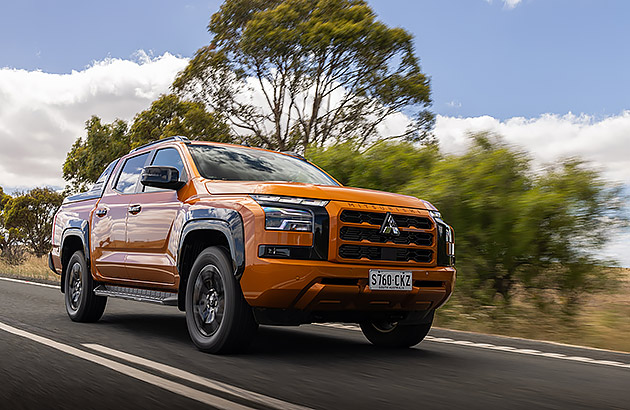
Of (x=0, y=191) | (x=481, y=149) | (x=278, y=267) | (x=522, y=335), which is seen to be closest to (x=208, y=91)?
(x=481, y=149)

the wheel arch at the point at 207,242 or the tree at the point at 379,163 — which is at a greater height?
the tree at the point at 379,163

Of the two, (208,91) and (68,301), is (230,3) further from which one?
(68,301)

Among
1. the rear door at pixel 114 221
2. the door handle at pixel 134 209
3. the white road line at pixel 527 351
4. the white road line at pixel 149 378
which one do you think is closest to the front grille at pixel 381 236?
the white road line at pixel 527 351

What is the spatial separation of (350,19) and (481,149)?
14.6m

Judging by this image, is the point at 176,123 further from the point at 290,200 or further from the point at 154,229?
the point at 290,200

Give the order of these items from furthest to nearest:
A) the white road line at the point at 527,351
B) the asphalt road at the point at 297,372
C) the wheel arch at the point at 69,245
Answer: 1. the wheel arch at the point at 69,245
2. the white road line at the point at 527,351
3. the asphalt road at the point at 297,372

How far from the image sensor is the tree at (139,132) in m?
24.9

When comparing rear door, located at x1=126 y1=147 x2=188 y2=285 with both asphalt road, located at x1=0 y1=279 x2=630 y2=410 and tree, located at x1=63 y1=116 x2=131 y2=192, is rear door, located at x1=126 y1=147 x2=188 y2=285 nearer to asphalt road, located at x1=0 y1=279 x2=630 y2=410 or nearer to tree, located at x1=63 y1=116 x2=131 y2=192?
asphalt road, located at x1=0 y1=279 x2=630 y2=410

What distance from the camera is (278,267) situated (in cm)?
511

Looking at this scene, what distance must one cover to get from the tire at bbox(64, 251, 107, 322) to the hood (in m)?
2.85

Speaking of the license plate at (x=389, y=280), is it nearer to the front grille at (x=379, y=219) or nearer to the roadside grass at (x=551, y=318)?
the front grille at (x=379, y=219)

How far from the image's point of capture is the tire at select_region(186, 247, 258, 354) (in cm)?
534

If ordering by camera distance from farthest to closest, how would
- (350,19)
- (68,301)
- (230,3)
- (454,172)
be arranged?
(230,3) < (350,19) < (454,172) < (68,301)

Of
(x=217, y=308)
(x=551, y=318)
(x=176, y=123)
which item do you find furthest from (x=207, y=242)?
(x=176, y=123)
